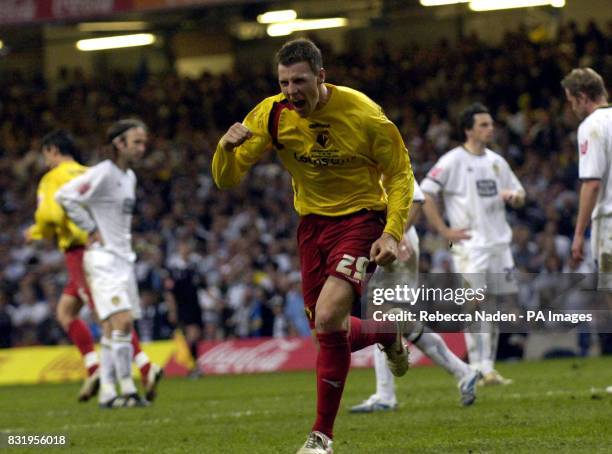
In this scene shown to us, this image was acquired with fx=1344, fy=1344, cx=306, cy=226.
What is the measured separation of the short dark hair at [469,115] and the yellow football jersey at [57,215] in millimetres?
3822

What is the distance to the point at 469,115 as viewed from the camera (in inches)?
525

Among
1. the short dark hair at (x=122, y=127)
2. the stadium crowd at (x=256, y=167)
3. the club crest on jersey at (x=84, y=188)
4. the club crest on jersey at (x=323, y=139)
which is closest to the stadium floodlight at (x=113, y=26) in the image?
the stadium crowd at (x=256, y=167)

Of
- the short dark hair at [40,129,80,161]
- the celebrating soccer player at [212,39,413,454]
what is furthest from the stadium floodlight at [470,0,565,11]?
the celebrating soccer player at [212,39,413,454]

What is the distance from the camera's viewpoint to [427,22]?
97.9 feet

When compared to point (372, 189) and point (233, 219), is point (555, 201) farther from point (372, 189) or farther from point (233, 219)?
point (372, 189)

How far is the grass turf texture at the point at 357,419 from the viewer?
796cm

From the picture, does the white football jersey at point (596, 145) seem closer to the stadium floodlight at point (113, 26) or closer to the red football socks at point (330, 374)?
the red football socks at point (330, 374)

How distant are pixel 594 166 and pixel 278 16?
818 inches

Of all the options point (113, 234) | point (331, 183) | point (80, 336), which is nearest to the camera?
point (331, 183)

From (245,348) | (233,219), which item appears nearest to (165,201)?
(233,219)

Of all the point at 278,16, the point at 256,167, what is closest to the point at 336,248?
the point at 256,167

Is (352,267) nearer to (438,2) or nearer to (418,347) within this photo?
(418,347)

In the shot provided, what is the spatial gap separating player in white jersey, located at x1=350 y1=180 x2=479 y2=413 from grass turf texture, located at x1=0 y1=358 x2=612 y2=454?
0.17 m

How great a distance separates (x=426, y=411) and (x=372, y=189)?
294 centimetres
